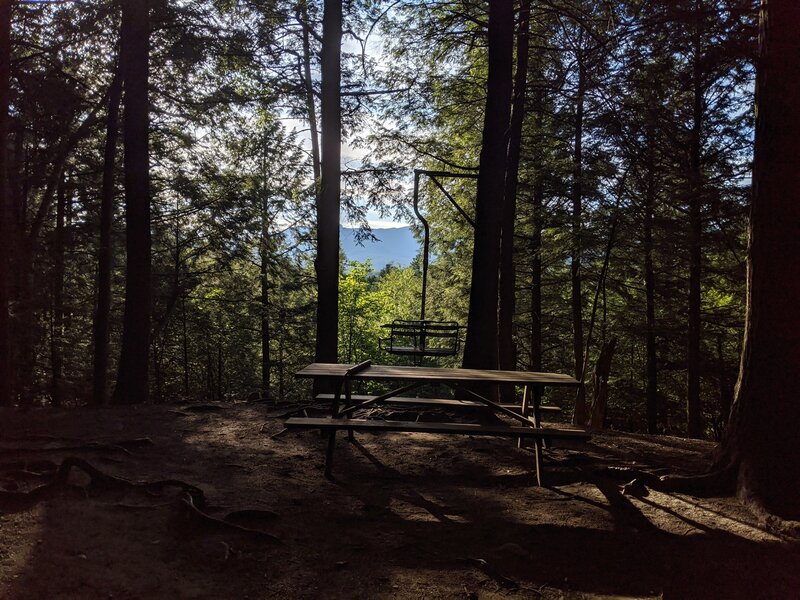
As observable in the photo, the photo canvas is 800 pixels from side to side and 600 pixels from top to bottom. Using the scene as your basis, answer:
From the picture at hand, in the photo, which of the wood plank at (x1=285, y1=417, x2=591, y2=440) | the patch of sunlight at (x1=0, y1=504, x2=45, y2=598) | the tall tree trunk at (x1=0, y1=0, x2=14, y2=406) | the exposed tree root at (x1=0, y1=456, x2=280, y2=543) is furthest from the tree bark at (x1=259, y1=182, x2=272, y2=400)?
the patch of sunlight at (x1=0, y1=504, x2=45, y2=598)

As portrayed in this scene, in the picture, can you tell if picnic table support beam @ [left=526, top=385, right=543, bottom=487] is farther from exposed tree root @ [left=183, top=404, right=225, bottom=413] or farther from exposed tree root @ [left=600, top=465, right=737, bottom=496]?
exposed tree root @ [left=183, top=404, right=225, bottom=413]

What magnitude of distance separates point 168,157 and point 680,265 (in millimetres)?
14815

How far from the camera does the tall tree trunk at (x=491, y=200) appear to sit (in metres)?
7.41

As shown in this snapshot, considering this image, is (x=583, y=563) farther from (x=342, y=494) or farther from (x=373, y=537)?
(x=342, y=494)

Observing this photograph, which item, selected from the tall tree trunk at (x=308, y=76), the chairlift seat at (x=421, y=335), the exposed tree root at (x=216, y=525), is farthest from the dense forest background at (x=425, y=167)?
the exposed tree root at (x=216, y=525)

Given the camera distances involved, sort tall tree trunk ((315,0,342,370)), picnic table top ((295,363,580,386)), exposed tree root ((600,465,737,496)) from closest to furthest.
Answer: exposed tree root ((600,465,737,496))
picnic table top ((295,363,580,386))
tall tree trunk ((315,0,342,370))

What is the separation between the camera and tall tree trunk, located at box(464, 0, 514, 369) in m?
7.41

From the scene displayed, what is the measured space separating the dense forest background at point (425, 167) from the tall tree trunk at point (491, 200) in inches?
25.7

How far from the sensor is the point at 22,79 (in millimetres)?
10367

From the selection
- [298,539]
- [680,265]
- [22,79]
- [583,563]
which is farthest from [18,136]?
[680,265]

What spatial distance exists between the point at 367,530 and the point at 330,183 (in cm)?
724

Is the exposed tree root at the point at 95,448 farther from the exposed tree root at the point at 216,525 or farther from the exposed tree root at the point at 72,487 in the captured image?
the exposed tree root at the point at 216,525

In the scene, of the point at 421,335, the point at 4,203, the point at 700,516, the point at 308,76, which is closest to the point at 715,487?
the point at 700,516

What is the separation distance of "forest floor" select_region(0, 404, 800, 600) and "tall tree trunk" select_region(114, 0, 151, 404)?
325 cm
